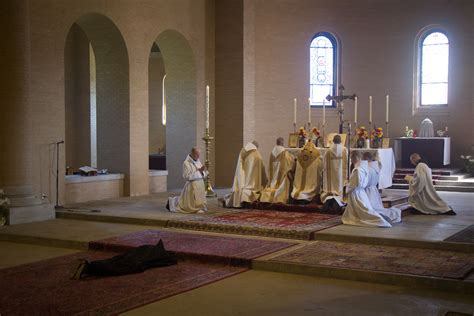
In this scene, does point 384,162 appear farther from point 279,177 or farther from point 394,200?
point 279,177

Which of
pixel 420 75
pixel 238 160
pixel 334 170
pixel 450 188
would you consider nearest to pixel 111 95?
pixel 238 160

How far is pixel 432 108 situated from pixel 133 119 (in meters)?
9.95

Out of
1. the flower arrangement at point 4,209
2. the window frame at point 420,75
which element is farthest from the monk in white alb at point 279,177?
the window frame at point 420,75

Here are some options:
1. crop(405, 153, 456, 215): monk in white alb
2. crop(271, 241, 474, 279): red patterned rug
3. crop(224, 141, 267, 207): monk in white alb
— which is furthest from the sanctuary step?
crop(271, 241, 474, 279): red patterned rug

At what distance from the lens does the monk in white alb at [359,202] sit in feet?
37.8

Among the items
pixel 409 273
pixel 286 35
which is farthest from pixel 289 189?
pixel 286 35

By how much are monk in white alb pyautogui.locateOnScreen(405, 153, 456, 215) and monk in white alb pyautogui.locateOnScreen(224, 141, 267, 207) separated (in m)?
3.23

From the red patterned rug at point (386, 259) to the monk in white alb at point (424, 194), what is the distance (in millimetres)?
3479

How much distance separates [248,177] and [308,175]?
136 centimetres

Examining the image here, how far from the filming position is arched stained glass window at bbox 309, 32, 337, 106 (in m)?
22.2

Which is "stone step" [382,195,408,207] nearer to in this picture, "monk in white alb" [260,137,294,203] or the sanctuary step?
"monk in white alb" [260,137,294,203]

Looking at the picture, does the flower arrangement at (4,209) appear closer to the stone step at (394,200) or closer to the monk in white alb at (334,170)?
the monk in white alb at (334,170)

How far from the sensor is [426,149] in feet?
65.5

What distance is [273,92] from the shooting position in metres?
21.5
